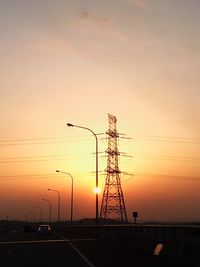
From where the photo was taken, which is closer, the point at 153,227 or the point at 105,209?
the point at 153,227

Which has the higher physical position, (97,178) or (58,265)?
(97,178)

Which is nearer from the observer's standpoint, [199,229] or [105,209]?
[199,229]

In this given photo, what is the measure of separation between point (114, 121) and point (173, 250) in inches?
1825

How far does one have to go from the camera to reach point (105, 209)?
2603 inches

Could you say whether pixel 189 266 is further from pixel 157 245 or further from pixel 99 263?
pixel 157 245

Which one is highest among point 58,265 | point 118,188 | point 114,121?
point 114,121

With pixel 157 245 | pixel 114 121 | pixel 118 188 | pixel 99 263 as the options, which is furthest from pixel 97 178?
pixel 99 263

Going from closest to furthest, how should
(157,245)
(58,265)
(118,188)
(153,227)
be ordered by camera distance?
(58,265) → (157,245) → (153,227) → (118,188)

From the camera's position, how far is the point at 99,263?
66.8 ft

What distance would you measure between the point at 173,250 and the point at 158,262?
131 centimetres

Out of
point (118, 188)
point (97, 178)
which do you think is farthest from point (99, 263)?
point (118, 188)

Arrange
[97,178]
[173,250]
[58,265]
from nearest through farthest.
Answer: [58,265]
[173,250]
[97,178]

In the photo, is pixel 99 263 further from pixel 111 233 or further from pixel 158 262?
pixel 111 233

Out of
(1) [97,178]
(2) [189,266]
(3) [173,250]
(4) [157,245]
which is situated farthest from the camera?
(1) [97,178]
